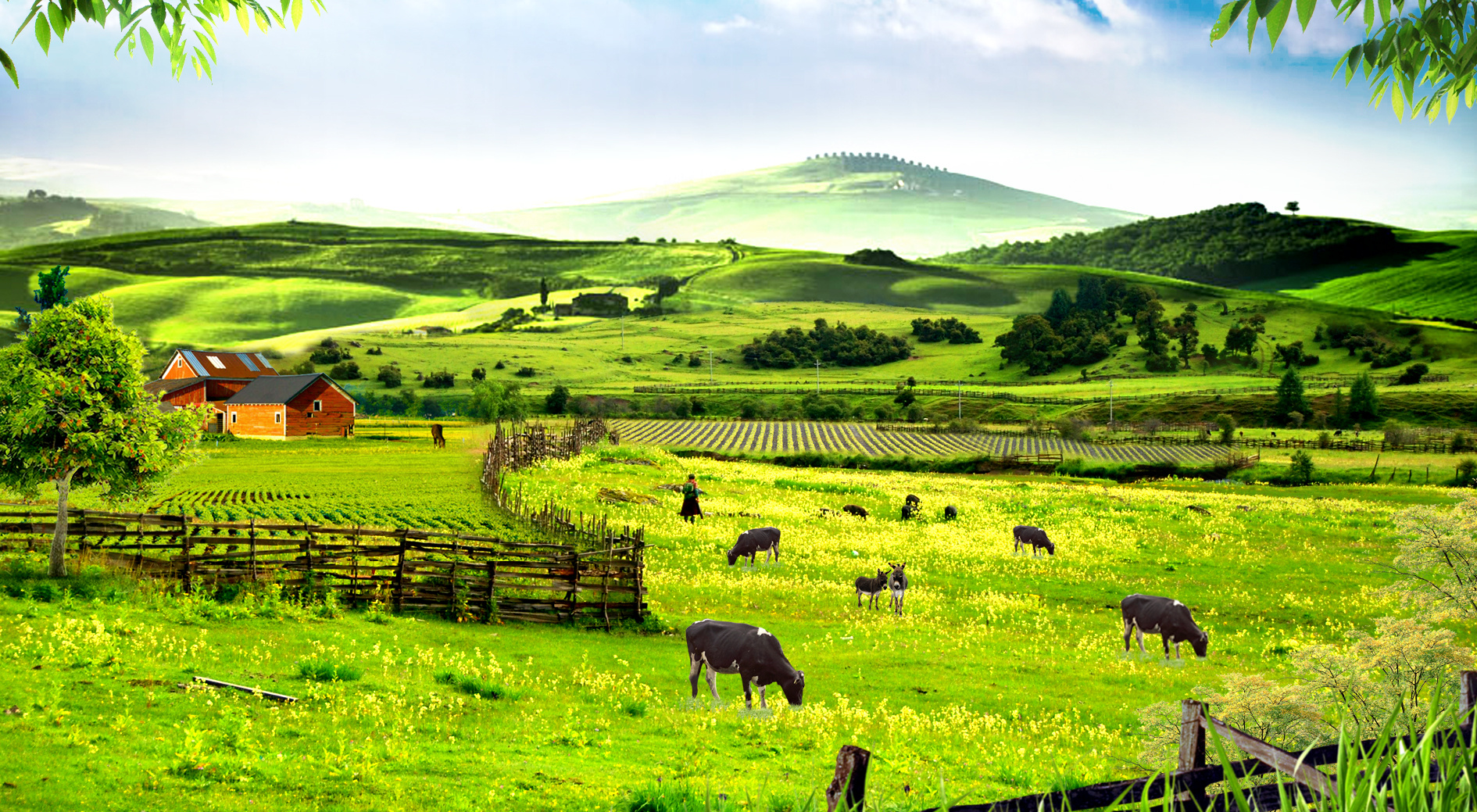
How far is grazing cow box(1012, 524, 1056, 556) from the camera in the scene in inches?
1426

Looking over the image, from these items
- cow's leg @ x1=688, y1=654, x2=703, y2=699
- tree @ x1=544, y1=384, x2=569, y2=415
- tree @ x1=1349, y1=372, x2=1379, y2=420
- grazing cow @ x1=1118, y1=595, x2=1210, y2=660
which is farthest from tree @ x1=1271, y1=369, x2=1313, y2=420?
cow's leg @ x1=688, y1=654, x2=703, y2=699

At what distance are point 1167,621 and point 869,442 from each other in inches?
3172

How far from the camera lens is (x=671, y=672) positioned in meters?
19.6

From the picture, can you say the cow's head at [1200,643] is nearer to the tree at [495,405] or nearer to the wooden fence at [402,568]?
the wooden fence at [402,568]

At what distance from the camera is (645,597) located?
26797 millimetres

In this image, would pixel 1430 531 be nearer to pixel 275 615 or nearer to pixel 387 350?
pixel 275 615

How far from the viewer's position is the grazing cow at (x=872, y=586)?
87.9 ft

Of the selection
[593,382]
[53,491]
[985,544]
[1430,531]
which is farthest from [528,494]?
[593,382]

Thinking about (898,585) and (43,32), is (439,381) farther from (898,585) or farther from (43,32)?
(43,32)

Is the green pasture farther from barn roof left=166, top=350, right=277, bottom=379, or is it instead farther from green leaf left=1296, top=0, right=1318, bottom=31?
barn roof left=166, top=350, right=277, bottom=379

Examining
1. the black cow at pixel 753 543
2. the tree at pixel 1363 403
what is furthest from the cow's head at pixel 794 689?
the tree at pixel 1363 403

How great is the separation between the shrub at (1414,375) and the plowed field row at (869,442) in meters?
86.6

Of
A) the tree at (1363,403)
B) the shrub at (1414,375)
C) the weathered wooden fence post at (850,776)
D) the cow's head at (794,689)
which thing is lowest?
the tree at (1363,403)

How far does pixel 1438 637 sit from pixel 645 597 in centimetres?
1954
